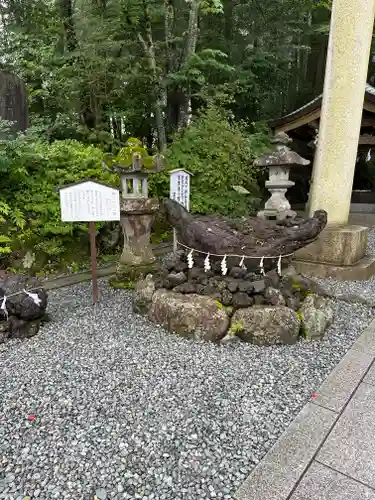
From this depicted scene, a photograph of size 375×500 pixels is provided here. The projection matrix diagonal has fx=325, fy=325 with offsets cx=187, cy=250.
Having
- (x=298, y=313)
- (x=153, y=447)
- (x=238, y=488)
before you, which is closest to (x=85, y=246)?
(x=298, y=313)

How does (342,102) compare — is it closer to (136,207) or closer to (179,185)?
(179,185)

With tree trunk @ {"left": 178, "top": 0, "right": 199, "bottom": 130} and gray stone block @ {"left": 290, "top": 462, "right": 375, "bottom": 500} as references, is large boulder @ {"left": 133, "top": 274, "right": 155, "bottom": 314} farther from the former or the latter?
tree trunk @ {"left": 178, "top": 0, "right": 199, "bottom": 130}

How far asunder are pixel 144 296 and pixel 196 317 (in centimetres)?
83

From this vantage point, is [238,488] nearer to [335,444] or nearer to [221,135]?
[335,444]

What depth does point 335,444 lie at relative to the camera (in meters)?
1.89

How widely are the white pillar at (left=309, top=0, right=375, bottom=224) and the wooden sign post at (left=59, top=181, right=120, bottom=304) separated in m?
3.09

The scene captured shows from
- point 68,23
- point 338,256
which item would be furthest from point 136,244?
point 68,23

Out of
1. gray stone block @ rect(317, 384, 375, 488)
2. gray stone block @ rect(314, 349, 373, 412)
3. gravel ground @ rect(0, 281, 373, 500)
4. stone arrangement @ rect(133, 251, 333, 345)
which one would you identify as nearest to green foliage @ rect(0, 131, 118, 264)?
gravel ground @ rect(0, 281, 373, 500)

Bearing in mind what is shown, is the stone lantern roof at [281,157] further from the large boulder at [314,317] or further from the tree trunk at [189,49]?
the tree trunk at [189,49]

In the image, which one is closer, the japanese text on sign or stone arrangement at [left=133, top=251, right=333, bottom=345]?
stone arrangement at [left=133, top=251, right=333, bottom=345]

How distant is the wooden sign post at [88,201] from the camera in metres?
3.71

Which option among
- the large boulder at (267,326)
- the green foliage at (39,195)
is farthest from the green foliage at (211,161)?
the large boulder at (267,326)

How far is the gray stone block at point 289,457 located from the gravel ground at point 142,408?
6cm

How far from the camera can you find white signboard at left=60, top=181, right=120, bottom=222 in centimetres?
371
